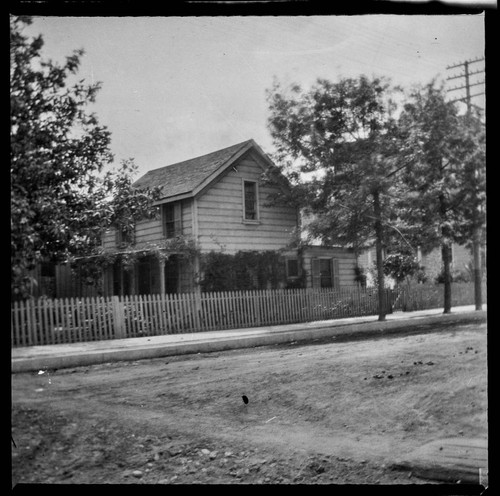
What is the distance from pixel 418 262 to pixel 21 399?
3.55 meters

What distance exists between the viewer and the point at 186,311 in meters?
3.86

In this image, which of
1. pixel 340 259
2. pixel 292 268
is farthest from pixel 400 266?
pixel 292 268

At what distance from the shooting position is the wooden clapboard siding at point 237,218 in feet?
13.3

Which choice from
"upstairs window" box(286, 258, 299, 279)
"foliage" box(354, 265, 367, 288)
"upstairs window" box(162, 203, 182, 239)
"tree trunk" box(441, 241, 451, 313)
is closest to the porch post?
"upstairs window" box(162, 203, 182, 239)

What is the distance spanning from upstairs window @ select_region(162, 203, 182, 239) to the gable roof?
0.29 feet

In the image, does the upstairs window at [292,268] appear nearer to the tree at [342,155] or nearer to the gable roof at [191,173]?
the tree at [342,155]

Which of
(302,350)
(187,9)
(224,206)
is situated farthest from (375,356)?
(187,9)

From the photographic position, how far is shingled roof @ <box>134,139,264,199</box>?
4.01 meters

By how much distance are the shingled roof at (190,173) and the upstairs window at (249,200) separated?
25 centimetres

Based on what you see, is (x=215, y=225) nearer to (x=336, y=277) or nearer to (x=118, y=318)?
(x=118, y=318)

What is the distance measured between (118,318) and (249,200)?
1.45 meters

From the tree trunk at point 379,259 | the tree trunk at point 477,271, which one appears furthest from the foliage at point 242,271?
the tree trunk at point 477,271

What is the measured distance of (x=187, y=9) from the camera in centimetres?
375
